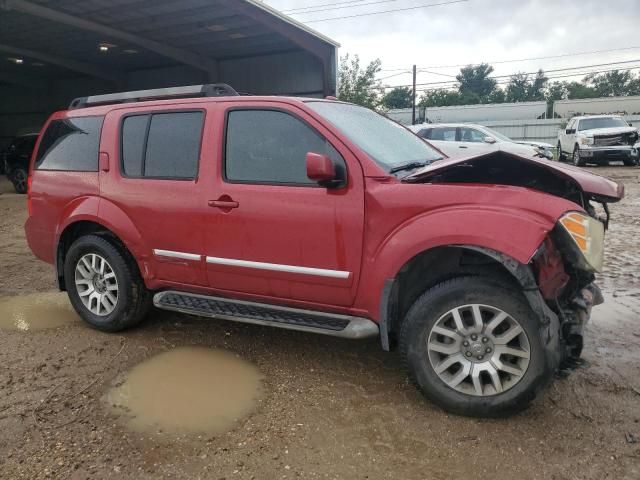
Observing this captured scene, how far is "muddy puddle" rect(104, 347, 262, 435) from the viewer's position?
302 cm

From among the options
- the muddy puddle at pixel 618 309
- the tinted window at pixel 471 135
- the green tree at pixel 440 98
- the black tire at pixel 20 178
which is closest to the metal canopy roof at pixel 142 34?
the black tire at pixel 20 178

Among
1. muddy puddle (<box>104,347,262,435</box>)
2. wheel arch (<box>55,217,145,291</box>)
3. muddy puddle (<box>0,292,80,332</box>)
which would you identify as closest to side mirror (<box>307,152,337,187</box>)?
muddy puddle (<box>104,347,262,435</box>)

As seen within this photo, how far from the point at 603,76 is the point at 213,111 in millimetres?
82887

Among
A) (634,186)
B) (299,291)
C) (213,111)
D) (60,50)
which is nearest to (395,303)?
(299,291)

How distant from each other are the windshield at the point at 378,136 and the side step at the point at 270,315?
1.01m

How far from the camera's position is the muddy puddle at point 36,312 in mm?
4617

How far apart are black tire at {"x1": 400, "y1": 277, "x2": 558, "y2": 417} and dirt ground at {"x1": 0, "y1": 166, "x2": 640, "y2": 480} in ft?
0.35

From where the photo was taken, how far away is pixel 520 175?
3.30 m

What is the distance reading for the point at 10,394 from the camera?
336 centimetres

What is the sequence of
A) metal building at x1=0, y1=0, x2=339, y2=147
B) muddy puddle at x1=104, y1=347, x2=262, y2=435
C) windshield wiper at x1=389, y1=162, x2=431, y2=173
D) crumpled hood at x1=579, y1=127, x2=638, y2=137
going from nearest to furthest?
1. muddy puddle at x1=104, y1=347, x2=262, y2=435
2. windshield wiper at x1=389, y1=162, x2=431, y2=173
3. metal building at x1=0, y1=0, x2=339, y2=147
4. crumpled hood at x1=579, y1=127, x2=638, y2=137

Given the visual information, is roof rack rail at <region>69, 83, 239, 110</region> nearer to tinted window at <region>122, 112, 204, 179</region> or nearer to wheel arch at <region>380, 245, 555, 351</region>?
tinted window at <region>122, 112, 204, 179</region>

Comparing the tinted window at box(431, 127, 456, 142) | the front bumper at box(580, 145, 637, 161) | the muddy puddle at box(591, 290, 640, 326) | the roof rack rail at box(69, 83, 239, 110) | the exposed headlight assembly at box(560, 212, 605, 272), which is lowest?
the muddy puddle at box(591, 290, 640, 326)

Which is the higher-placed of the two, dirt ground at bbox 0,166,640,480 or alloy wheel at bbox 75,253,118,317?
alloy wheel at bbox 75,253,118,317

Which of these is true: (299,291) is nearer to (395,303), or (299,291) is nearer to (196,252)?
(395,303)
